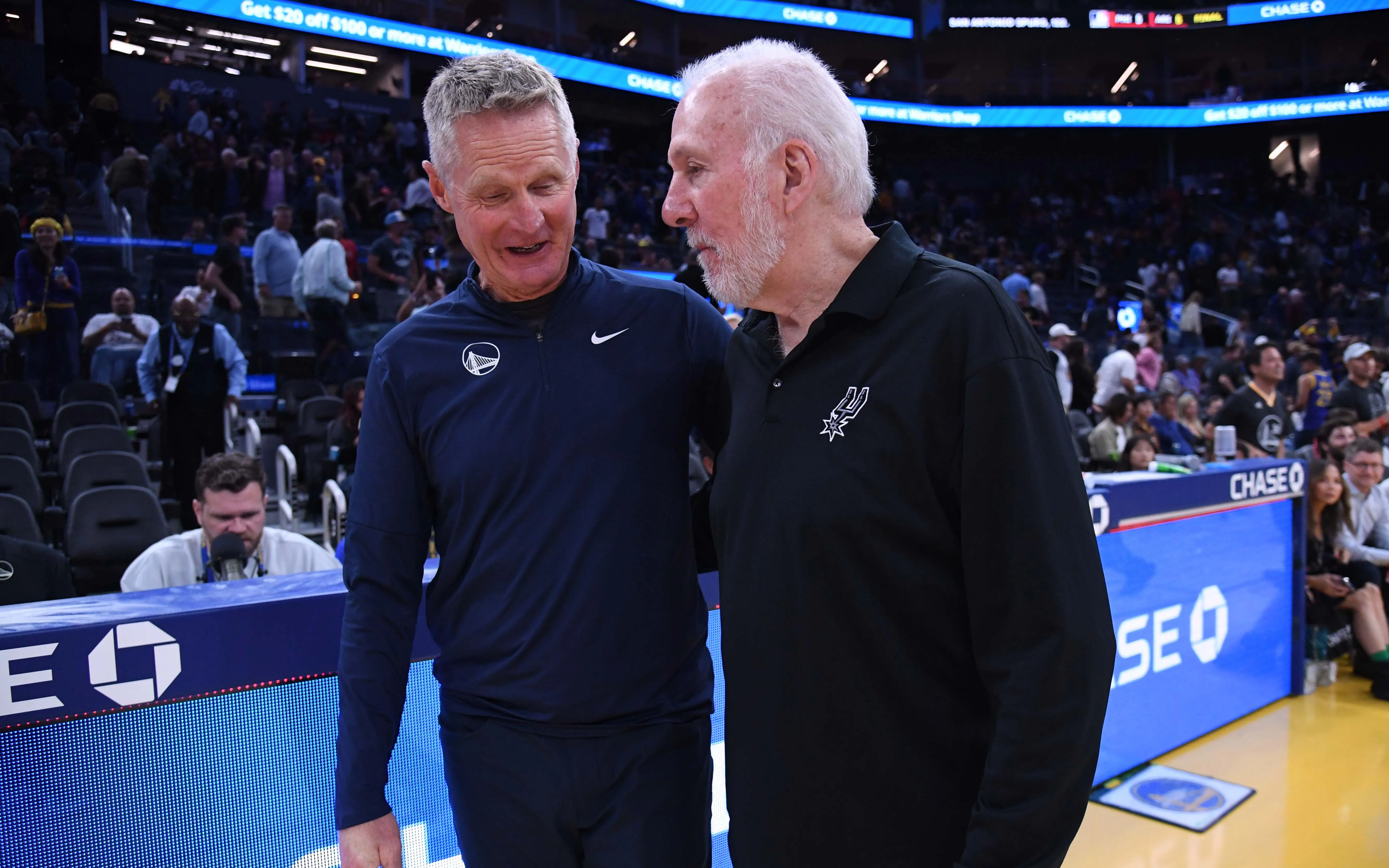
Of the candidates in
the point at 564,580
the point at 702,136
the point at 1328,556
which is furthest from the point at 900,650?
the point at 1328,556

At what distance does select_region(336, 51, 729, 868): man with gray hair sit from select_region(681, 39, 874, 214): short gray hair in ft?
1.15

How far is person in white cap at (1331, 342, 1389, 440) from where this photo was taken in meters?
7.74

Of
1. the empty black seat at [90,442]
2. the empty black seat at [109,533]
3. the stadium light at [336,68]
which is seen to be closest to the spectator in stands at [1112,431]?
the empty black seat at [109,533]

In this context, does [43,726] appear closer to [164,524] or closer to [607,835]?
[607,835]

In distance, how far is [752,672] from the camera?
53.2 inches

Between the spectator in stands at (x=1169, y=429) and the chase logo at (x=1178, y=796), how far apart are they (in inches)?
190

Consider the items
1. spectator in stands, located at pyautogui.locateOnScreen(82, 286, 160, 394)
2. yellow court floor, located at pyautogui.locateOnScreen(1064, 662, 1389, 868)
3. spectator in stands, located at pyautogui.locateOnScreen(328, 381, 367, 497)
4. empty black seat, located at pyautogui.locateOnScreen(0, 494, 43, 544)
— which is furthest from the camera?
spectator in stands, located at pyautogui.locateOnScreen(82, 286, 160, 394)

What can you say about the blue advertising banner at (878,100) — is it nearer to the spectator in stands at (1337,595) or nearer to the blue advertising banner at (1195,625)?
the spectator in stands at (1337,595)

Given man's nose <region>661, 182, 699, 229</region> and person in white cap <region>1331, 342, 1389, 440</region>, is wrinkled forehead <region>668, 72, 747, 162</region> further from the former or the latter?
person in white cap <region>1331, 342, 1389, 440</region>

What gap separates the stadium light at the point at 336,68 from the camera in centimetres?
2172

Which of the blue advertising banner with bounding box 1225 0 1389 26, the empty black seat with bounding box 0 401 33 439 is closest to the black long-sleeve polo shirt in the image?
the empty black seat with bounding box 0 401 33 439

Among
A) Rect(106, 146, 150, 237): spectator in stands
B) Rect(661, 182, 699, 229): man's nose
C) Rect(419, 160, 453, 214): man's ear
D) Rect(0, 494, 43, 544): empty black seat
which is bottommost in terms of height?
Rect(0, 494, 43, 544): empty black seat

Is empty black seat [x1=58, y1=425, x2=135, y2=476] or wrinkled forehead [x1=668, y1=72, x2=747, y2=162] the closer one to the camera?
wrinkled forehead [x1=668, y1=72, x2=747, y2=162]

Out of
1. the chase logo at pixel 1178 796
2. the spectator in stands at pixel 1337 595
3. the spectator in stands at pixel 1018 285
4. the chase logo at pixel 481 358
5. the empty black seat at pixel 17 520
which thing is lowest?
the chase logo at pixel 1178 796
